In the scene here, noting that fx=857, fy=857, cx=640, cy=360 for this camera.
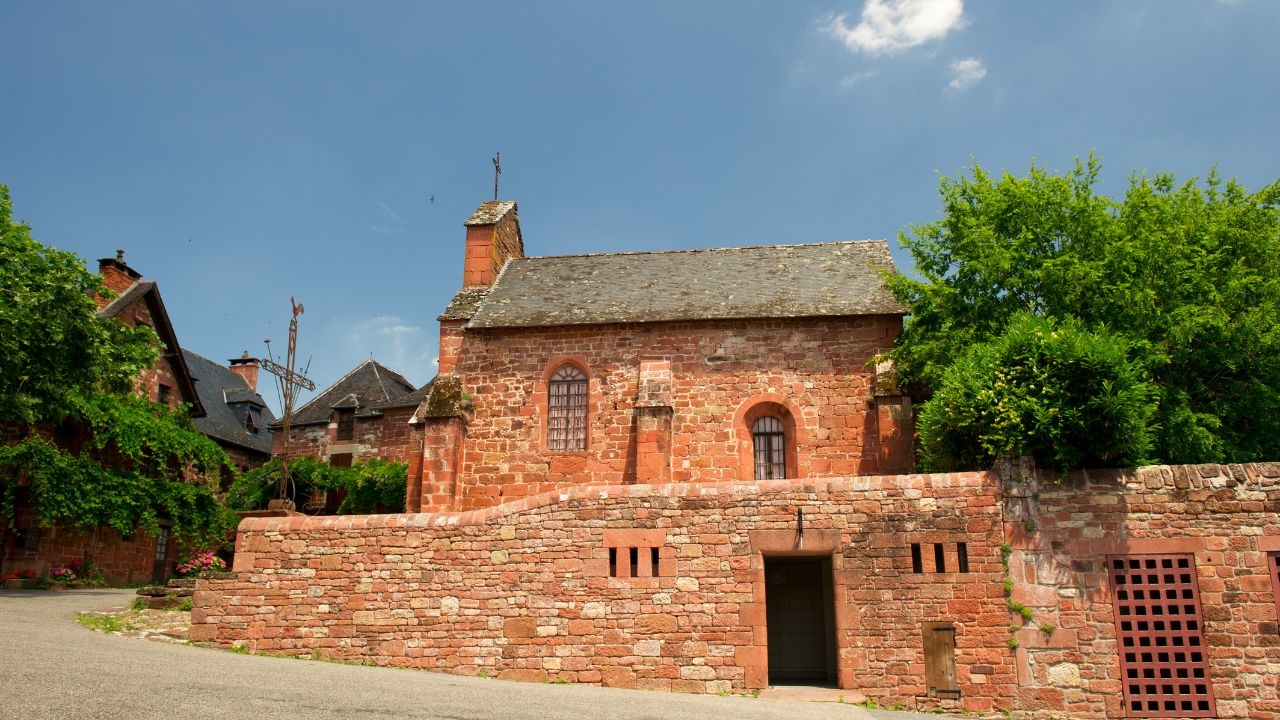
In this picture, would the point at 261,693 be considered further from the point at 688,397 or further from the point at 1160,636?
the point at 688,397

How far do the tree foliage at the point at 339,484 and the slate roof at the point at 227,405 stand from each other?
4.87m

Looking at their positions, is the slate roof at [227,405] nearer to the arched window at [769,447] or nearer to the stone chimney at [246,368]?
the stone chimney at [246,368]

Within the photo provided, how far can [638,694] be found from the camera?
12.5 meters

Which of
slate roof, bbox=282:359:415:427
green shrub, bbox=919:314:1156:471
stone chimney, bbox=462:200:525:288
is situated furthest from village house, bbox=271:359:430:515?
green shrub, bbox=919:314:1156:471

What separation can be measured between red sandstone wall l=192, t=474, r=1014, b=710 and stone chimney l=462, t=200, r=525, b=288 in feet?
37.7

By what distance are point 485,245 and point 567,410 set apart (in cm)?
638

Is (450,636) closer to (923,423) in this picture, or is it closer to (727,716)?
(727,716)

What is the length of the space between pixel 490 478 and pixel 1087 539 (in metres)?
13.4

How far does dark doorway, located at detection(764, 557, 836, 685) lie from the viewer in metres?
16.2

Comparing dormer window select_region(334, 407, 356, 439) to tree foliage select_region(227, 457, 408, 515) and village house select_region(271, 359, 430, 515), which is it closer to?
village house select_region(271, 359, 430, 515)

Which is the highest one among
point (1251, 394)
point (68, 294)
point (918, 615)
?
point (68, 294)

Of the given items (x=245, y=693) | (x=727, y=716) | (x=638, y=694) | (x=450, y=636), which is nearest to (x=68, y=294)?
(x=450, y=636)

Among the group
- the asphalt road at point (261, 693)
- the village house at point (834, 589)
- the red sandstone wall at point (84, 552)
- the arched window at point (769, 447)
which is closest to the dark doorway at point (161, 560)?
the red sandstone wall at point (84, 552)

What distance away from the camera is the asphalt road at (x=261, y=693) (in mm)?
8523
